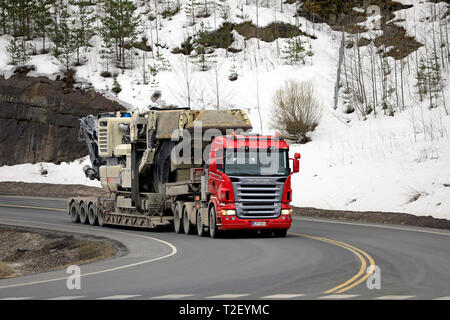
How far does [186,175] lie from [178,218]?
1625mm

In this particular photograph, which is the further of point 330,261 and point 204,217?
point 204,217

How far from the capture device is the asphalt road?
12531mm

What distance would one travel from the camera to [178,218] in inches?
1058

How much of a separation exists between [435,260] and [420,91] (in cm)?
3357

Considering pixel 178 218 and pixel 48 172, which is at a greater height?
pixel 48 172

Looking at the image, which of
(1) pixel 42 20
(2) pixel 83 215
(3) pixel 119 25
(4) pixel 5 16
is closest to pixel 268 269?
(2) pixel 83 215

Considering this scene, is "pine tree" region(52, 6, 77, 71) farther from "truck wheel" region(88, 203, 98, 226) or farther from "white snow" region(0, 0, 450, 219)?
"truck wheel" region(88, 203, 98, 226)

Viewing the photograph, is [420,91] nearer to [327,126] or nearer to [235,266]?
[327,126]

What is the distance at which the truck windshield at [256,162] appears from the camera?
2309cm

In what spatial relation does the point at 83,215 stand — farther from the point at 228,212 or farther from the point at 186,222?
the point at 228,212

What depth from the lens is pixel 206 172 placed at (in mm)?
24438
